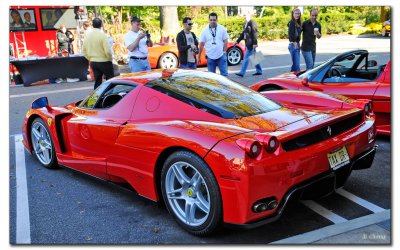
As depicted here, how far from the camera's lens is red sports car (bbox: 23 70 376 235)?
2.69m

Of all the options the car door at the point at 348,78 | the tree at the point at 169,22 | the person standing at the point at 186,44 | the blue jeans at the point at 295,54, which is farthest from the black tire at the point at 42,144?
the tree at the point at 169,22

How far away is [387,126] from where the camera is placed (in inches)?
192

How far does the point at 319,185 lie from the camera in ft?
9.64

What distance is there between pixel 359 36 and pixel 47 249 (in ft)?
71.1

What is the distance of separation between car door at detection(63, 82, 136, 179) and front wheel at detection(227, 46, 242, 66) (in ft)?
31.3

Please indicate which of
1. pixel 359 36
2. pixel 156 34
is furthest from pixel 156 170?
pixel 359 36

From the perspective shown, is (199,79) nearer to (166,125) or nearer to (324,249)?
(166,125)

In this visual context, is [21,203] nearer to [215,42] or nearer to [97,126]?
[97,126]

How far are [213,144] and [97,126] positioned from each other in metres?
1.49

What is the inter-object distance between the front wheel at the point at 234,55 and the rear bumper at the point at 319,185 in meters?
10.4

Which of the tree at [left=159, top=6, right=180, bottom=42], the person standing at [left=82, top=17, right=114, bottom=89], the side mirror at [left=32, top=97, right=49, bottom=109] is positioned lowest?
the side mirror at [left=32, top=97, right=49, bottom=109]

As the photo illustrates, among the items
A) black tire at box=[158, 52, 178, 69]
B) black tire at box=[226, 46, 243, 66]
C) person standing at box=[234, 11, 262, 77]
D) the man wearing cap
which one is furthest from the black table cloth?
the man wearing cap

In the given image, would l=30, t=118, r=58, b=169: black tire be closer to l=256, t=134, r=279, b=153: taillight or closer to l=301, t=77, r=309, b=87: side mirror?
l=256, t=134, r=279, b=153: taillight

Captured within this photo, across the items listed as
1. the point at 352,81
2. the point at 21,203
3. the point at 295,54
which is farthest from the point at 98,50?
the point at 352,81
